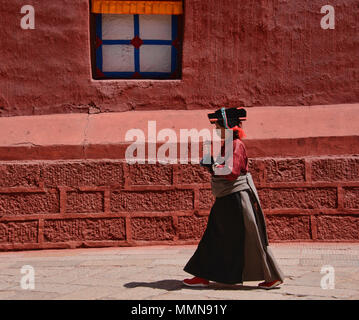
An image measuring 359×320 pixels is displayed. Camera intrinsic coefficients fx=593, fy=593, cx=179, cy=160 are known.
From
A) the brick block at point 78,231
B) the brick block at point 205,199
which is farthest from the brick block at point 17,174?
the brick block at point 205,199

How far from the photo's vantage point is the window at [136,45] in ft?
26.7

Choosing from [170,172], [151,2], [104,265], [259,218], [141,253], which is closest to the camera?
[259,218]

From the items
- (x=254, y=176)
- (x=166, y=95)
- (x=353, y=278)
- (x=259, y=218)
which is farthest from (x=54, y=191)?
(x=353, y=278)

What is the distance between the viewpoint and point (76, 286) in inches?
208

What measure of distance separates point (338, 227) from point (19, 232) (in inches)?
157

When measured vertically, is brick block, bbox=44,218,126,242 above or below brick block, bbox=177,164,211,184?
below

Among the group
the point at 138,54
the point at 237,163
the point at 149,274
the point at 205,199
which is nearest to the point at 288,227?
the point at 205,199

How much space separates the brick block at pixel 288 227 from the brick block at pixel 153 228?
4.07 feet

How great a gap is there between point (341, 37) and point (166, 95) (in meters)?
2.45

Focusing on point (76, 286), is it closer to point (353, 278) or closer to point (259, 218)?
point (259, 218)

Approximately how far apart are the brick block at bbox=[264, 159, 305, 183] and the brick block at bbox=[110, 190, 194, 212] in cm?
101

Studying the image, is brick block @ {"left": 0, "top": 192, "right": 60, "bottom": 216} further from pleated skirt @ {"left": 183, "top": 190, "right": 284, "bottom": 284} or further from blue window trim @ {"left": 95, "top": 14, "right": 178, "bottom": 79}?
pleated skirt @ {"left": 183, "top": 190, "right": 284, "bottom": 284}

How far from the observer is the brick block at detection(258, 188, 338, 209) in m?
7.39

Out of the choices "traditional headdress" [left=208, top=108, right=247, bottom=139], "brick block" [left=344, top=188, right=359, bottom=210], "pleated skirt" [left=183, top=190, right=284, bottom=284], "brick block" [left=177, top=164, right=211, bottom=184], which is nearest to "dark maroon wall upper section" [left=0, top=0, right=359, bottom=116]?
"brick block" [left=177, top=164, right=211, bottom=184]
